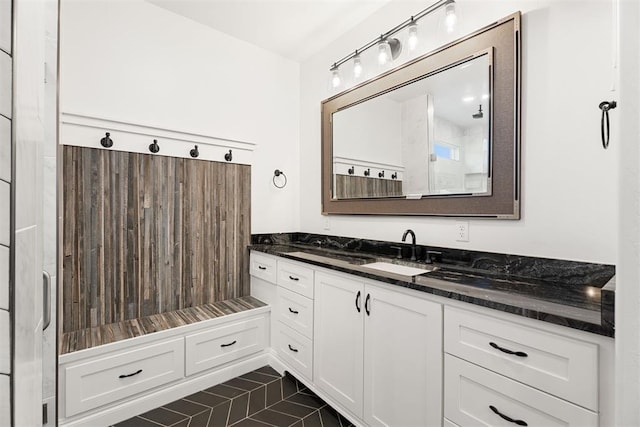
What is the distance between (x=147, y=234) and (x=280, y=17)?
6.60ft

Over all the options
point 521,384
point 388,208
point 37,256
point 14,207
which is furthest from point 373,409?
point 14,207

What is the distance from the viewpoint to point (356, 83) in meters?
2.59

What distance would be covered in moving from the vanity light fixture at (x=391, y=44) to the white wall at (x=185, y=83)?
0.72 meters

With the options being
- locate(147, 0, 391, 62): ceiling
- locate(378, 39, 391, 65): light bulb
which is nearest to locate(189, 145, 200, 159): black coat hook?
locate(147, 0, 391, 62): ceiling

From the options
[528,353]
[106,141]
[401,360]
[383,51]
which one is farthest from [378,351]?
[106,141]

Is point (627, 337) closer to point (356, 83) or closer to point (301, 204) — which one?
point (356, 83)

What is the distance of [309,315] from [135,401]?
3.96ft

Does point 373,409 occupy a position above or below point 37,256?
below

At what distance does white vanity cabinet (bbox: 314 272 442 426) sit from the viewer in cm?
138

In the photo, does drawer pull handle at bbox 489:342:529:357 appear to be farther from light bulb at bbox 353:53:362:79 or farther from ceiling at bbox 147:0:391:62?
ceiling at bbox 147:0:391:62

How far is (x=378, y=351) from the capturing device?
5.32ft

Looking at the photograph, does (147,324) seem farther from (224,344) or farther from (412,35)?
(412,35)

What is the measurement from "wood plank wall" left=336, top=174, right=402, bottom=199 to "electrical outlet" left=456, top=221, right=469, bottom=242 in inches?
19.3

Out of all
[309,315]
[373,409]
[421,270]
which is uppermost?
[421,270]
